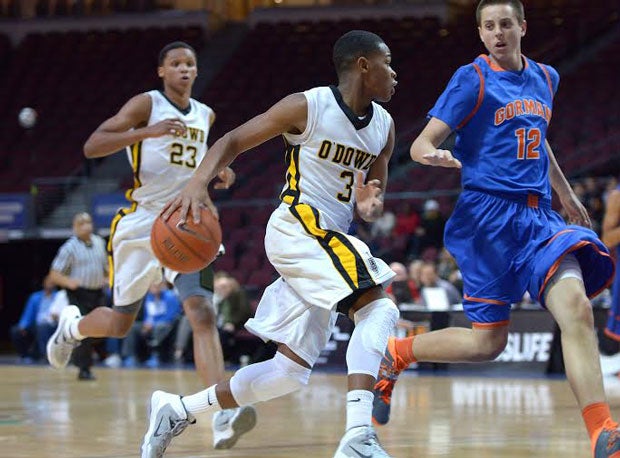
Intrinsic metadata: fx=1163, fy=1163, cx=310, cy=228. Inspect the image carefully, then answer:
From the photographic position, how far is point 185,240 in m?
4.69

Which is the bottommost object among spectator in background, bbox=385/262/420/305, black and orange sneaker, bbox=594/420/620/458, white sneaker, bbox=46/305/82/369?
black and orange sneaker, bbox=594/420/620/458

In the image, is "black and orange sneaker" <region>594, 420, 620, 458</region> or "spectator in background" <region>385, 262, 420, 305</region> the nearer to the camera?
"black and orange sneaker" <region>594, 420, 620, 458</region>

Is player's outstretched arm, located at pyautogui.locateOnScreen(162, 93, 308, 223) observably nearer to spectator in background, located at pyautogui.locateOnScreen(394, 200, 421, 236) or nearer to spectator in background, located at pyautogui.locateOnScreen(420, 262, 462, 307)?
spectator in background, located at pyautogui.locateOnScreen(420, 262, 462, 307)

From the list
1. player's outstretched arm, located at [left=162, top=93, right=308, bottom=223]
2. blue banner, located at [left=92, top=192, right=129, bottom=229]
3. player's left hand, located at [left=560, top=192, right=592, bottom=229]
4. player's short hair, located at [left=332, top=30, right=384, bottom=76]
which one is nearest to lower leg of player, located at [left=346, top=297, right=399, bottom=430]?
player's outstretched arm, located at [left=162, top=93, right=308, bottom=223]

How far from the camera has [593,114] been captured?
17.7 m

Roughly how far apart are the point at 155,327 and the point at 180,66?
8.00 metres

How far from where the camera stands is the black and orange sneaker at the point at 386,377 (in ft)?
19.2

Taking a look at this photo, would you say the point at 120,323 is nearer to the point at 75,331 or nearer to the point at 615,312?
the point at 75,331

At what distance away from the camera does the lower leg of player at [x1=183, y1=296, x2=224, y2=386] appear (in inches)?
242

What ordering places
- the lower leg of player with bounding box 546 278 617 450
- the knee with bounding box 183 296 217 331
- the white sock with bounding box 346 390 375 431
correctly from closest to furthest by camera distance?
the white sock with bounding box 346 390 375 431 < the lower leg of player with bounding box 546 278 617 450 < the knee with bounding box 183 296 217 331

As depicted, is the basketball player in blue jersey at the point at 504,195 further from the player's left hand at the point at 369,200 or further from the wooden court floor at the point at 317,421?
the wooden court floor at the point at 317,421

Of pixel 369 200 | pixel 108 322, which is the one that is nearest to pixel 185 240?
pixel 369 200

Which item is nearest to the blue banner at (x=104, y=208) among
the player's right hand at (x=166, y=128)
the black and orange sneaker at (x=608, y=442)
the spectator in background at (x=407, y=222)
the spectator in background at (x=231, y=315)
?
the spectator in background at (x=407, y=222)

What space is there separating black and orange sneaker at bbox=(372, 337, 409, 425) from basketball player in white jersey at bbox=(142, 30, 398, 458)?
3.76 ft
